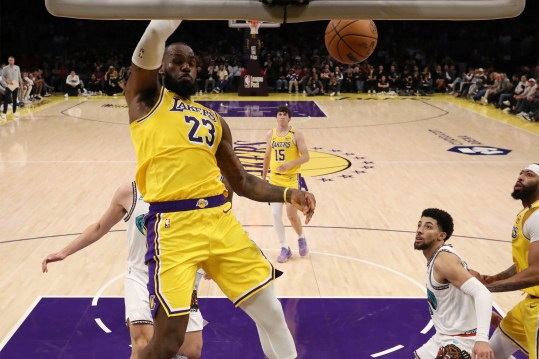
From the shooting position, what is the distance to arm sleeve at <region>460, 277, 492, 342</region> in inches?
156

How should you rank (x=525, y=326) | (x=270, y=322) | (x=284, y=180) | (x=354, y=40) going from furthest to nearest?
(x=284, y=180), (x=354, y=40), (x=525, y=326), (x=270, y=322)

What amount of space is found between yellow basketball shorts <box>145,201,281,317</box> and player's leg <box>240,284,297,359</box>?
6cm

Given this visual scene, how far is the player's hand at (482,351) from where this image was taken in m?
3.87

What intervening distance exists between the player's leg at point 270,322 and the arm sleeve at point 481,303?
43.7 inches

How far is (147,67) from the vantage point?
361 centimetres

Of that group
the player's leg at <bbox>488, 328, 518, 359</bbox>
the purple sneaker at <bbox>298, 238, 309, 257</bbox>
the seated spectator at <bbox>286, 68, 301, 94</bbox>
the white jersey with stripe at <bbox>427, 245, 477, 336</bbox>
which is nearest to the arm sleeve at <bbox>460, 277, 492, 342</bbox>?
the white jersey with stripe at <bbox>427, 245, 477, 336</bbox>

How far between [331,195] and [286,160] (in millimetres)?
2728

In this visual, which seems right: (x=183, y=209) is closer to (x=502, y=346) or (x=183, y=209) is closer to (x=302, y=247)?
(x=502, y=346)

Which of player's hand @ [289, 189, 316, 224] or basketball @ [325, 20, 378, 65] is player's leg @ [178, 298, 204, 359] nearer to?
player's hand @ [289, 189, 316, 224]

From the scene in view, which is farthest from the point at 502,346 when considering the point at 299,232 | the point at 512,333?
the point at 299,232

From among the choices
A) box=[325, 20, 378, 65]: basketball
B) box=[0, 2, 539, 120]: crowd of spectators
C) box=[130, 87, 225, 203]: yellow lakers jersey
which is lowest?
box=[0, 2, 539, 120]: crowd of spectators

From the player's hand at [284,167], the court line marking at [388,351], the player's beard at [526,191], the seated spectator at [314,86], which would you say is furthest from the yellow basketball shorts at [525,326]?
the seated spectator at [314,86]

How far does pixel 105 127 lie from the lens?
59.1ft

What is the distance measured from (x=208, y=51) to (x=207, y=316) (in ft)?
83.2
